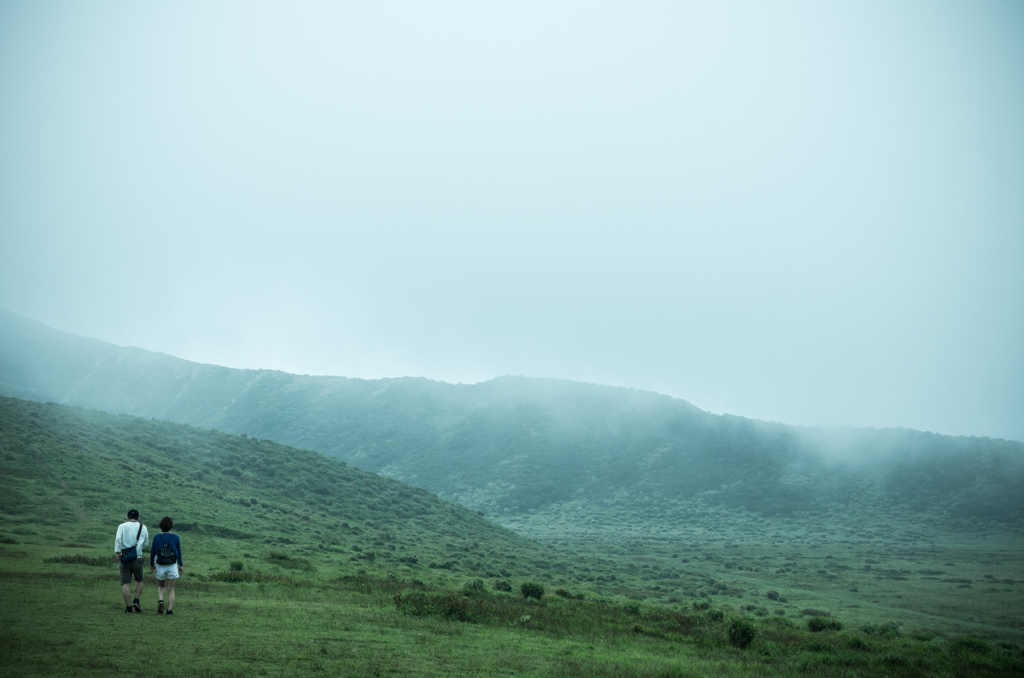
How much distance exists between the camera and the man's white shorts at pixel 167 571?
1284 centimetres

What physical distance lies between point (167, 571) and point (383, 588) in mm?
11970

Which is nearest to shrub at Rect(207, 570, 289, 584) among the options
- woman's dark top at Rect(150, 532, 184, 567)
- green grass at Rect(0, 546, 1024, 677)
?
green grass at Rect(0, 546, 1024, 677)

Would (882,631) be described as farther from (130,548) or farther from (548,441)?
(548,441)

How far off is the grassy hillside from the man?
0.52 metres

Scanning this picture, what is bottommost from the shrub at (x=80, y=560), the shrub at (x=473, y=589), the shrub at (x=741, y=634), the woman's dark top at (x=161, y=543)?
the shrub at (x=473, y=589)

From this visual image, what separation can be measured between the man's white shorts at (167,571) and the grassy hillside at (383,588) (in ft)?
2.81

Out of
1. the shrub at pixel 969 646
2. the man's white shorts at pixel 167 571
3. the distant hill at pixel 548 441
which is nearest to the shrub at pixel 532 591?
the shrub at pixel 969 646

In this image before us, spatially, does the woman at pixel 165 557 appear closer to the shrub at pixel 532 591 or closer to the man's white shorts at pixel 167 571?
the man's white shorts at pixel 167 571

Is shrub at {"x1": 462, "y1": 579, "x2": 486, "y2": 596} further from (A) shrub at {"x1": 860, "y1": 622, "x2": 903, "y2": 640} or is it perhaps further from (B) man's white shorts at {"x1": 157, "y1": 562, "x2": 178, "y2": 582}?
(A) shrub at {"x1": 860, "y1": 622, "x2": 903, "y2": 640}

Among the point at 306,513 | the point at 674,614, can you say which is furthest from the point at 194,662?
the point at 306,513

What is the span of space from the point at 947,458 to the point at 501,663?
431ft

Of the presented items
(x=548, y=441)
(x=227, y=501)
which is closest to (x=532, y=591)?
(x=227, y=501)

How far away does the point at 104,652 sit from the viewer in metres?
9.28

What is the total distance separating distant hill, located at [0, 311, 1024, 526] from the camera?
337 ft
